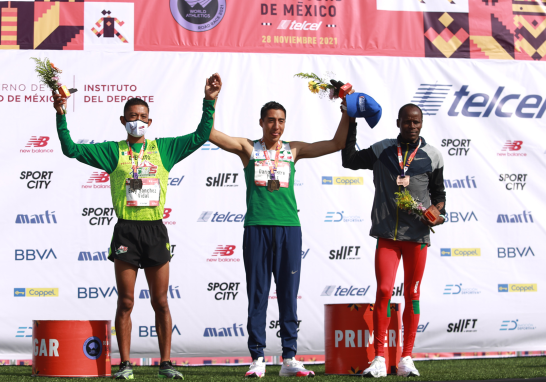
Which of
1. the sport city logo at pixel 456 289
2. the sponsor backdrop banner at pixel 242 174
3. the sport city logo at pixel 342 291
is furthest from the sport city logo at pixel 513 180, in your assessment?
the sport city logo at pixel 342 291

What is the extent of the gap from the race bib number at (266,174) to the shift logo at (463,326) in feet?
9.01

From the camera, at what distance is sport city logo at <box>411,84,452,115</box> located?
5.50 meters

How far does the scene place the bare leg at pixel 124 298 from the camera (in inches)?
129

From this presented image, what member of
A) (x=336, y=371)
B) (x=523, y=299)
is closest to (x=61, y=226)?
(x=336, y=371)

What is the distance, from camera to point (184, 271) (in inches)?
202

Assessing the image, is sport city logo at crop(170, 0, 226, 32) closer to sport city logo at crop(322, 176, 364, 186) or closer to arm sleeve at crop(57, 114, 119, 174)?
sport city logo at crop(322, 176, 364, 186)

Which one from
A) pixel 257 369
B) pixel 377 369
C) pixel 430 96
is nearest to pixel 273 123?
pixel 257 369

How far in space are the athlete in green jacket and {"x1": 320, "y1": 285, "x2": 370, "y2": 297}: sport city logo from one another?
217 cm

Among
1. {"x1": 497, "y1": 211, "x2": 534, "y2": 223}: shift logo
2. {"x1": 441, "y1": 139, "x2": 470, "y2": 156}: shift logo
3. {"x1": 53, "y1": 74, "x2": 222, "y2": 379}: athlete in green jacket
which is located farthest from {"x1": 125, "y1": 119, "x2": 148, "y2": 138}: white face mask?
{"x1": 497, "y1": 211, "x2": 534, "y2": 223}: shift logo

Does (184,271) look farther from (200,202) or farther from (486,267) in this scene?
(486,267)

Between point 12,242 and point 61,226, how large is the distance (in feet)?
1.47

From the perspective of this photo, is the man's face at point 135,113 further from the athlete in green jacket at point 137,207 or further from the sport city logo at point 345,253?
the sport city logo at point 345,253

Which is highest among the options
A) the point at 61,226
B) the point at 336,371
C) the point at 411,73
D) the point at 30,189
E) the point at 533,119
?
the point at 411,73

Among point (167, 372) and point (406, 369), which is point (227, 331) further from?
point (406, 369)
